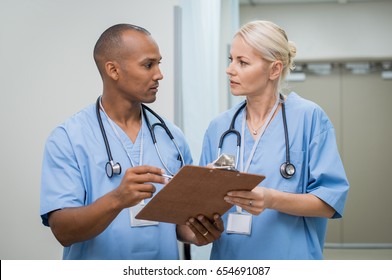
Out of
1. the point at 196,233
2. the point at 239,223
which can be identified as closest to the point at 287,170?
the point at 239,223

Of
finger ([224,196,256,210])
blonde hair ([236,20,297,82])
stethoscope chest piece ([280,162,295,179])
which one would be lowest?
finger ([224,196,256,210])

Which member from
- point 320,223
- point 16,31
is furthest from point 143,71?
point 16,31

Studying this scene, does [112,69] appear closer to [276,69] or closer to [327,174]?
[276,69]

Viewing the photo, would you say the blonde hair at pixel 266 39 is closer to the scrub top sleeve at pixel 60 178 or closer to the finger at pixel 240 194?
the finger at pixel 240 194

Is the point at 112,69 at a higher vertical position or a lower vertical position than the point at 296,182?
higher

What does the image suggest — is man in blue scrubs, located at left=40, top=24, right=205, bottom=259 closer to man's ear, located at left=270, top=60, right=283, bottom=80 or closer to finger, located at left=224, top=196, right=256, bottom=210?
finger, located at left=224, top=196, right=256, bottom=210

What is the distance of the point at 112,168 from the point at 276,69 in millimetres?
568

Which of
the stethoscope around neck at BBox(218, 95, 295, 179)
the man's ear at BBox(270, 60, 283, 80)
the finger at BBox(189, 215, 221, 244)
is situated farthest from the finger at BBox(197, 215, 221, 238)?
the man's ear at BBox(270, 60, 283, 80)

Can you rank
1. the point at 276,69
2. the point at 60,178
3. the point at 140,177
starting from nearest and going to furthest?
the point at 140,177
the point at 60,178
the point at 276,69

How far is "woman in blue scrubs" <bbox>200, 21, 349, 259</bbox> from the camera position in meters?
1.68

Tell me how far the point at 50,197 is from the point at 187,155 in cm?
47

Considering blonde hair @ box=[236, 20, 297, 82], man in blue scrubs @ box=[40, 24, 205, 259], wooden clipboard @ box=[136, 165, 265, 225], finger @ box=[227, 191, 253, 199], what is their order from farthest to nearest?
blonde hair @ box=[236, 20, 297, 82]
man in blue scrubs @ box=[40, 24, 205, 259]
finger @ box=[227, 191, 253, 199]
wooden clipboard @ box=[136, 165, 265, 225]

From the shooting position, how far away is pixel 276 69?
1745 millimetres

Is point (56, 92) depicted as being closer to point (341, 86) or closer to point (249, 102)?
point (249, 102)
